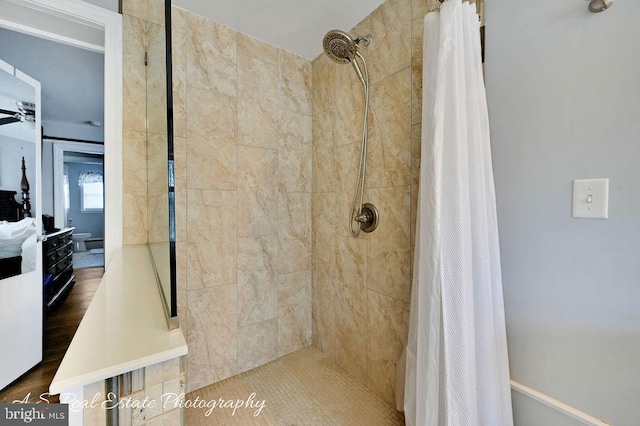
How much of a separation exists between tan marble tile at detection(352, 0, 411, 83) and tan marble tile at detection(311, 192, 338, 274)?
830 millimetres

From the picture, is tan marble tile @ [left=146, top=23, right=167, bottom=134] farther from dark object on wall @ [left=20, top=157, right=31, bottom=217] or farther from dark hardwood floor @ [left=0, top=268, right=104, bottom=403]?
dark object on wall @ [left=20, top=157, right=31, bottom=217]

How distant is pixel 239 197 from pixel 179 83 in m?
0.73

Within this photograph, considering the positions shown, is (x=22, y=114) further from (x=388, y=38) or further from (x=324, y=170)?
(x=388, y=38)

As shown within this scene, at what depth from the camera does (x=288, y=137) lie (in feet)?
6.07

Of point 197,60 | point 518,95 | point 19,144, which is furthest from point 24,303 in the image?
point 518,95

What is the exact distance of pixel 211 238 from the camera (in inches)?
61.5

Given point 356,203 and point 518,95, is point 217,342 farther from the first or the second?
point 518,95

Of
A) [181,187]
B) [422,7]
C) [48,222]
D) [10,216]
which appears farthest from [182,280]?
[48,222]

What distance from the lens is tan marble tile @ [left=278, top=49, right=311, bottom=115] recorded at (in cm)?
181

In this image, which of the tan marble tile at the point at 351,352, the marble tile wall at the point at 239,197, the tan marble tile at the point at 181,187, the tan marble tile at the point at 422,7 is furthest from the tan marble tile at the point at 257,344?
the tan marble tile at the point at 422,7

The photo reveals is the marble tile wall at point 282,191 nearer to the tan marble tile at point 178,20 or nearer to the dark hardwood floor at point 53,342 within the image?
the tan marble tile at point 178,20

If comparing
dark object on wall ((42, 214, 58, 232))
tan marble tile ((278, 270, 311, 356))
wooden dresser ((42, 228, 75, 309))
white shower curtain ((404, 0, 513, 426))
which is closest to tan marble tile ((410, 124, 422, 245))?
white shower curtain ((404, 0, 513, 426))

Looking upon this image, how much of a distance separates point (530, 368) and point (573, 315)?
0.26 meters

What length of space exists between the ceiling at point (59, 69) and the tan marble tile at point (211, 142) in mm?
1022
